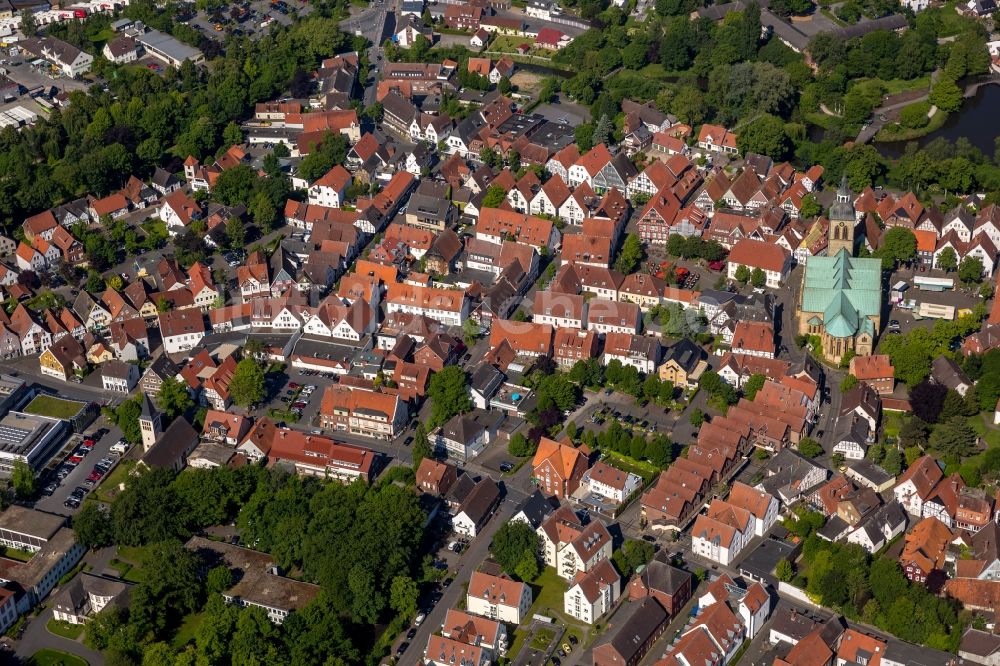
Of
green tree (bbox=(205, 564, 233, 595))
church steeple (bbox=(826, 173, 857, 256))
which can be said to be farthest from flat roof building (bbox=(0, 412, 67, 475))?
church steeple (bbox=(826, 173, 857, 256))

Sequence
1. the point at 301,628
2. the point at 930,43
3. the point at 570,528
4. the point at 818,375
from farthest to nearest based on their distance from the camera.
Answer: the point at 930,43, the point at 818,375, the point at 570,528, the point at 301,628

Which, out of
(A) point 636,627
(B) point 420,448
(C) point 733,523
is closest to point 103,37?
(B) point 420,448

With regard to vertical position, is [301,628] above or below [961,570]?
below

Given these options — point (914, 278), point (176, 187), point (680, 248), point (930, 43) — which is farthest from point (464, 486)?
point (930, 43)

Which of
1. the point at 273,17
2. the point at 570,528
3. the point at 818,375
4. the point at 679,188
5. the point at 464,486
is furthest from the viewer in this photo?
the point at 273,17

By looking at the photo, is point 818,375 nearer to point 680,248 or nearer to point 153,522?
point 680,248

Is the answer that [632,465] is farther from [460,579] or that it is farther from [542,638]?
[542,638]

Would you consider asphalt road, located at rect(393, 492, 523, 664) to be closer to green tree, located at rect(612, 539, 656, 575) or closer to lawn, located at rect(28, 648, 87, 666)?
green tree, located at rect(612, 539, 656, 575)
